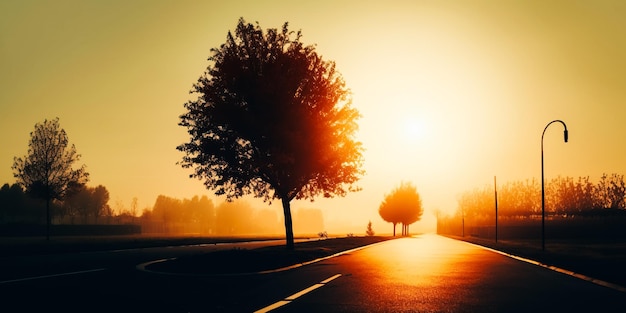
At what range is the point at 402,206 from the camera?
359 feet

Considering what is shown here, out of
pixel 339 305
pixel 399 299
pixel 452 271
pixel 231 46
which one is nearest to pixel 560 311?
pixel 399 299

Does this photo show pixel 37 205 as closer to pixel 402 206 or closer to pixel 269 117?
pixel 402 206

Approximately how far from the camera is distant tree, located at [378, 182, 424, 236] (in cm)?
10931

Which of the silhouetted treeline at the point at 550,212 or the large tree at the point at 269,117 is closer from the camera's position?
the large tree at the point at 269,117

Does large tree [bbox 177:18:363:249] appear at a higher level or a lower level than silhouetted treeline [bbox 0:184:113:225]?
higher

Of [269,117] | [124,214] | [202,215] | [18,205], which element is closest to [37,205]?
[18,205]

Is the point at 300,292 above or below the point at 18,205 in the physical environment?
above

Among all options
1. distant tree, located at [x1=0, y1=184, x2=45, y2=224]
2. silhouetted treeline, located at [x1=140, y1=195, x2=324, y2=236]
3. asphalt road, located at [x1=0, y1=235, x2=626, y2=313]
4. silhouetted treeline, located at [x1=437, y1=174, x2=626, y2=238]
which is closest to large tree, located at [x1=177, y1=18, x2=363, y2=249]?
asphalt road, located at [x1=0, y1=235, x2=626, y2=313]

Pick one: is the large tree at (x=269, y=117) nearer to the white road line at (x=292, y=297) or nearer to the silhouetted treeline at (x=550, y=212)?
the white road line at (x=292, y=297)

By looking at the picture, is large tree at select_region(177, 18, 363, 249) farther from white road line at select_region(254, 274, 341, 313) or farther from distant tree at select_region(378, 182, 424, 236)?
distant tree at select_region(378, 182, 424, 236)

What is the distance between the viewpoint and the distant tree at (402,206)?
359 ft

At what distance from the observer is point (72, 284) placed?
11305 millimetres

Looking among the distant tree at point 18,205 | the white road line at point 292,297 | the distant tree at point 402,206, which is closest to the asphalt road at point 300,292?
the white road line at point 292,297

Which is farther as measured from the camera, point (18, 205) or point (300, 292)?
point (18, 205)
